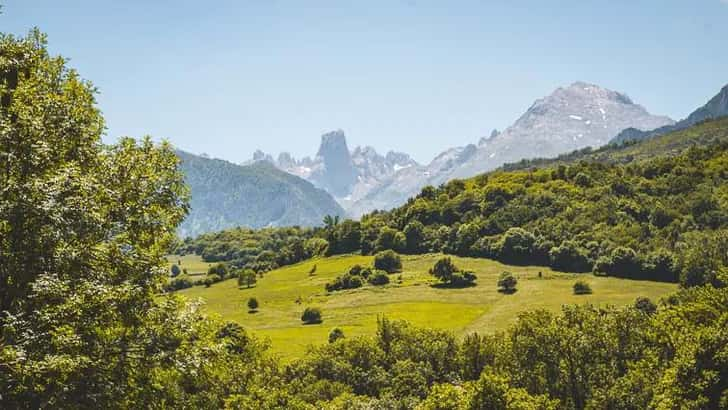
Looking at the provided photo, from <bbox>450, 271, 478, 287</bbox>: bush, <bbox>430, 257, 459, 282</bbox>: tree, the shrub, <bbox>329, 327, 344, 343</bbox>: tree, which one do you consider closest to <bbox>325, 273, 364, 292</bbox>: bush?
<bbox>430, 257, 459, 282</bbox>: tree

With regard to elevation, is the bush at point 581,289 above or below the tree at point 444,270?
below

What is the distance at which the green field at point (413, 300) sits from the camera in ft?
351

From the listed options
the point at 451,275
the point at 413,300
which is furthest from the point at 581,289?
the point at 413,300

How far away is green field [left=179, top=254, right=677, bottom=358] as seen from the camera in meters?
107

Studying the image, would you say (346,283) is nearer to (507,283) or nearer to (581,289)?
(507,283)

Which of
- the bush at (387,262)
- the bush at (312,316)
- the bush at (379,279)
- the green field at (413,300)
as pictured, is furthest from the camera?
the bush at (387,262)

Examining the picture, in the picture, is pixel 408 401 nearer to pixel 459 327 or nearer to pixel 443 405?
pixel 443 405

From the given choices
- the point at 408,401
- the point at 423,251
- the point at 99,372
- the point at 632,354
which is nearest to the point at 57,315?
the point at 99,372

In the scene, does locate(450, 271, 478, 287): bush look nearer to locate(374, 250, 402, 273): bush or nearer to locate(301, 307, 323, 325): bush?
locate(374, 250, 402, 273): bush

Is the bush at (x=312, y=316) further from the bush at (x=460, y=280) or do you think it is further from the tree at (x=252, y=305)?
the bush at (x=460, y=280)

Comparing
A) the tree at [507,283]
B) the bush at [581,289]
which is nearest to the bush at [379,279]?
the tree at [507,283]

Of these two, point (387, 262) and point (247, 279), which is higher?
point (387, 262)

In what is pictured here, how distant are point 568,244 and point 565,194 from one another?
38008 mm

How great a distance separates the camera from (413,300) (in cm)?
12675
